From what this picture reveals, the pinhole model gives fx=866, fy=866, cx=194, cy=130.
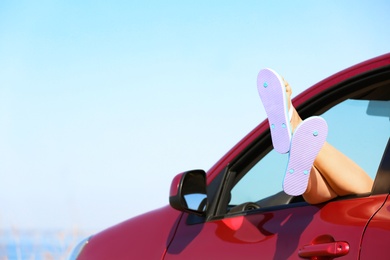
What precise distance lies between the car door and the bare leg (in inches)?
1.2

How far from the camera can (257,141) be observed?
326cm

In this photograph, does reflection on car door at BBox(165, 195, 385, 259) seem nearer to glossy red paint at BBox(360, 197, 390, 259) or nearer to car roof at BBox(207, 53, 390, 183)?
glossy red paint at BBox(360, 197, 390, 259)

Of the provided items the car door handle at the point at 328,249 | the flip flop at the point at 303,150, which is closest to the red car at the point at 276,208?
the car door handle at the point at 328,249

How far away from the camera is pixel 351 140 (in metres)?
2.98

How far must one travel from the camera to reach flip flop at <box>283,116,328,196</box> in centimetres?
269

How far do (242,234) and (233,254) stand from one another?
0.09 metres

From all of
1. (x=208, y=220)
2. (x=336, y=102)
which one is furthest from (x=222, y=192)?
(x=336, y=102)

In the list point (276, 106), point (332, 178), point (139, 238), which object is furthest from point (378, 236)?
point (139, 238)

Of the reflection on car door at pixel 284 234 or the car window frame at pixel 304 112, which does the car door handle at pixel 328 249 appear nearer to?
the reflection on car door at pixel 284 234

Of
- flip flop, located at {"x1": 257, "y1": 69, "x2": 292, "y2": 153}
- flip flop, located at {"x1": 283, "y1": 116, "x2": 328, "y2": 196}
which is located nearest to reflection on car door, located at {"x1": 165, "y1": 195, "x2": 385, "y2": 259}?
flip flop, located at {"x1": 283, "y1": 116, "x2": 328, "y2": 196}

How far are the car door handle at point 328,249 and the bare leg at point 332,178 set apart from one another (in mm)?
194

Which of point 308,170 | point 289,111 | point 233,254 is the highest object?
point 289,111

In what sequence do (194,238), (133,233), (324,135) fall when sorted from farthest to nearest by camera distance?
(133,233) < (194,238) < (324,135)

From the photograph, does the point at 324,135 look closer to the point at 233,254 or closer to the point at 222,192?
the point at 233,254
